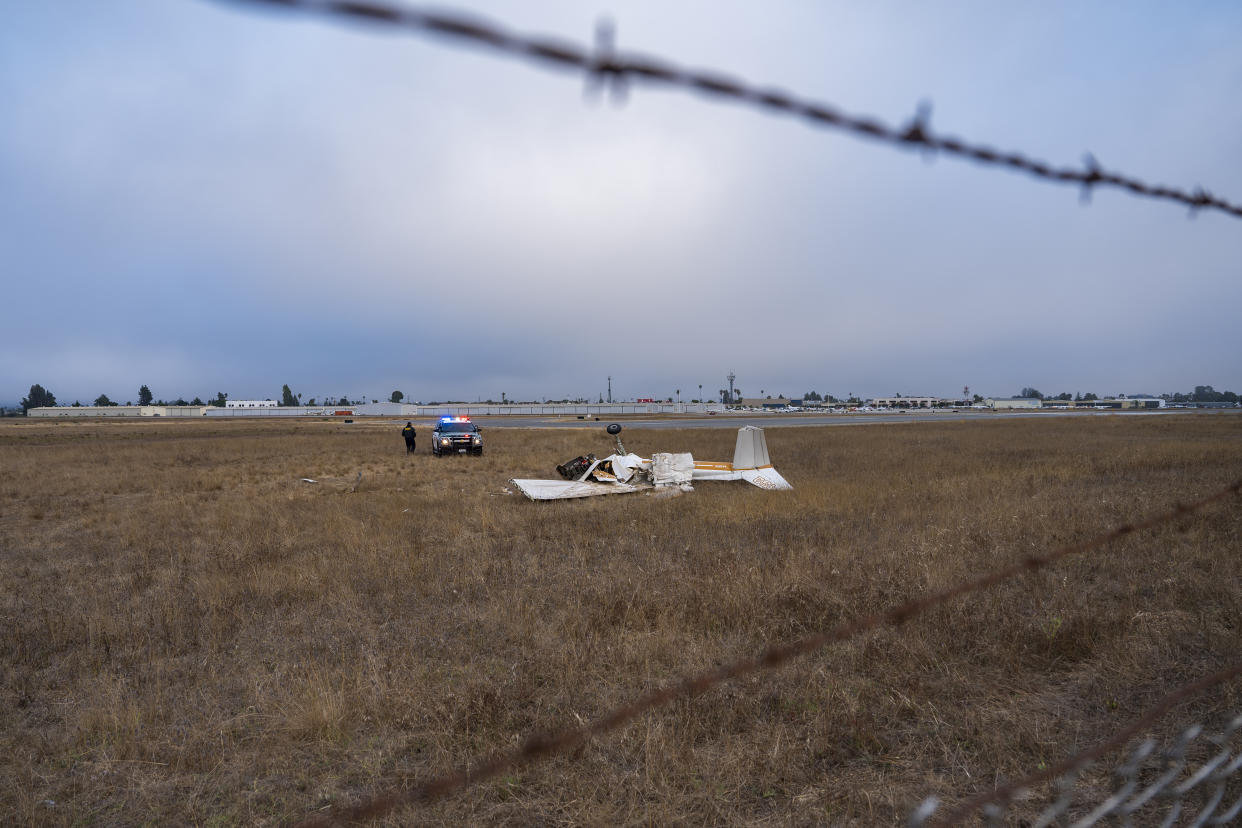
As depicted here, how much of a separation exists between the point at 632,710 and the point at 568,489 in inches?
472

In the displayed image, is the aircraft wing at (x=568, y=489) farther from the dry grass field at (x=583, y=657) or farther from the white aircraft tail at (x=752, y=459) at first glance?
the white aircraft tail at (x=752, y=459)

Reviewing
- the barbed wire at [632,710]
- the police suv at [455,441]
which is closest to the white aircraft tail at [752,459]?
the barbed wire at [632,710]

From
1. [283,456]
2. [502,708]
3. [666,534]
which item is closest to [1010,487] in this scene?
[666,534]

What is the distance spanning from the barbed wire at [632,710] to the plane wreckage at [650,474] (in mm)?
8647

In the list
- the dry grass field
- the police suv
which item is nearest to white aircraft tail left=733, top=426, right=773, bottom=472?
the dry grass field

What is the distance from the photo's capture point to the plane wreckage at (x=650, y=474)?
544 inches

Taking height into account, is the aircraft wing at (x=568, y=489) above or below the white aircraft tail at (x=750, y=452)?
below

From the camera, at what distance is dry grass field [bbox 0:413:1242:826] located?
11.6ft

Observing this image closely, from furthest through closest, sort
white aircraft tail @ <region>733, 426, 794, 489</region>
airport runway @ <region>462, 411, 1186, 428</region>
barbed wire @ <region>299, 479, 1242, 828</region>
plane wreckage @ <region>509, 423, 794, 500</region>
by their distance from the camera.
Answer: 1. airport runway @ <region>462, 411, 1186, 428</region>
2. white aircraft tail @ <region>733, 426, 794, 489</region>
3. plane wreckage @ <region>509, 423, 794, 500</region>
4. barbed wire @ <region>299, 479, 1242, 828</region>

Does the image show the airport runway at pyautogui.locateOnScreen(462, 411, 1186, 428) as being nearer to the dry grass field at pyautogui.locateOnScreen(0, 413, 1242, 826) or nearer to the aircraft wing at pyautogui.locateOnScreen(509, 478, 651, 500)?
the aircraft wing at pyautogui.locateOnScreen(509, 478, 651, 500)

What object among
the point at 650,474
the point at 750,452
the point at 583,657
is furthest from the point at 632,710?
the point at 750,452

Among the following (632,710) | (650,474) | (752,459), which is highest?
(632,710)

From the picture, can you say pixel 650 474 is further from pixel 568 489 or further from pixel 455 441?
pixel 455 441

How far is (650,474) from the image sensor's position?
15.0 meters
